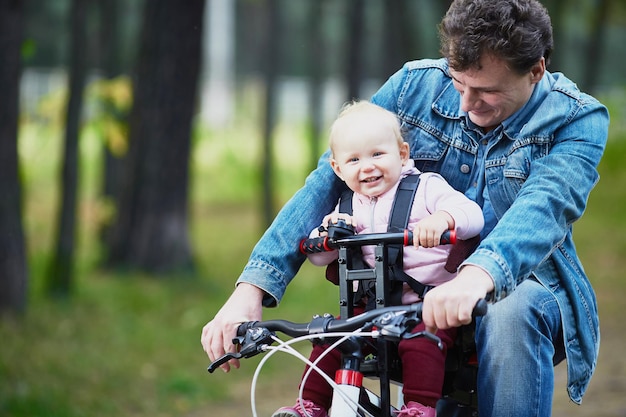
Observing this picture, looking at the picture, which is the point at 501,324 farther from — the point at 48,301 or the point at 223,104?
the point at 223,104

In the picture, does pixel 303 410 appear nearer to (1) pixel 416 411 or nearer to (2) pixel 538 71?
(1) pixel 416 411

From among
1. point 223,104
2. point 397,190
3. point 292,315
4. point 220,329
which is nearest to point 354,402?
point 220,329

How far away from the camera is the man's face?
3.11 meters

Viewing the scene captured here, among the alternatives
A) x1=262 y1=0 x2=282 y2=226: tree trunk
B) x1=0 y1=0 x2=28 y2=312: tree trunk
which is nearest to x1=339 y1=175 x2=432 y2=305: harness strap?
x1=0 y1=0 x2=28 y2=312: tree trunk

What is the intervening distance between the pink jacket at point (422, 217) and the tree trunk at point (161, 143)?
651 centimetres

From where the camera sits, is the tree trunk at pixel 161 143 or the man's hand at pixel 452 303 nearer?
the man's hand at pixel 452 303

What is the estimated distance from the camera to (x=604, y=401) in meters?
7.21

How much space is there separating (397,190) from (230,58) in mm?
25229

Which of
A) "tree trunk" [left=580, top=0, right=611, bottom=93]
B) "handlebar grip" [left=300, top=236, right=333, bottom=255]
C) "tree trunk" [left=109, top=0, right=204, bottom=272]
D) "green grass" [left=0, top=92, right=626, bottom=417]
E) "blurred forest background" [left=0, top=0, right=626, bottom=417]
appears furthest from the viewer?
"tree trunk" [left=580, top=0, right=611, bottom=93]

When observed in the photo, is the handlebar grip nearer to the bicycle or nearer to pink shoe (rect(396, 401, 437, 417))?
the bicycle

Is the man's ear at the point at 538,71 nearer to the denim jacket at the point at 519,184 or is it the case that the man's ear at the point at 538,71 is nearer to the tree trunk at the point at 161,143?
the denim jacket at the point at 519,184

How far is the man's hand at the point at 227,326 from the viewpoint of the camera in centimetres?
311

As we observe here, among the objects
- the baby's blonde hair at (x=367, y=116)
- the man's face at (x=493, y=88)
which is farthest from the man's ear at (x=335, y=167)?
the man's face at (x=493, y=88)

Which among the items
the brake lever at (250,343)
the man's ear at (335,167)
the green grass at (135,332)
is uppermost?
the man's ear at (335,167)
